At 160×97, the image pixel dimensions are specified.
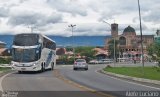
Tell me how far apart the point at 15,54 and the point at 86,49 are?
109 m

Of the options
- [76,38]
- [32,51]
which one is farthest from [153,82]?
[76,38]

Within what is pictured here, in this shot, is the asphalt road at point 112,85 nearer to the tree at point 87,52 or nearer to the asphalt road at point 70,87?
the asphalt road at point 70,87

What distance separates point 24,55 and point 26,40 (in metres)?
1.55

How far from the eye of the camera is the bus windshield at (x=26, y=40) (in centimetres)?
4484

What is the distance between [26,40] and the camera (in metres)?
45.0

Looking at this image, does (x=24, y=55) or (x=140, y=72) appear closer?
(x=24, y=55)

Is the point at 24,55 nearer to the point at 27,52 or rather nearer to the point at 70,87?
the point at 27,52

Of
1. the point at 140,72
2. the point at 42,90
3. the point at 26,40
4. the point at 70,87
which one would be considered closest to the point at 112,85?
the point at 70,87

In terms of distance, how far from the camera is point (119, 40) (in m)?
162

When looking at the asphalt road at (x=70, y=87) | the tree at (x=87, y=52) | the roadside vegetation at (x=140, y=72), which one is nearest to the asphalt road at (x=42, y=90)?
the asphalt road at (x=70, y=87)

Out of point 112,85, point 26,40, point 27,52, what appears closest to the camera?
point 112,85

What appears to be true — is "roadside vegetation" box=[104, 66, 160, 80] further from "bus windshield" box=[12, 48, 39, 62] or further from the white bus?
"bus windshield" box=[12, 48, 39, 62]

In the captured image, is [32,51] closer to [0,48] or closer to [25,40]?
[25,40]

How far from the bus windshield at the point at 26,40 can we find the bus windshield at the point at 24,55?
621 mm
